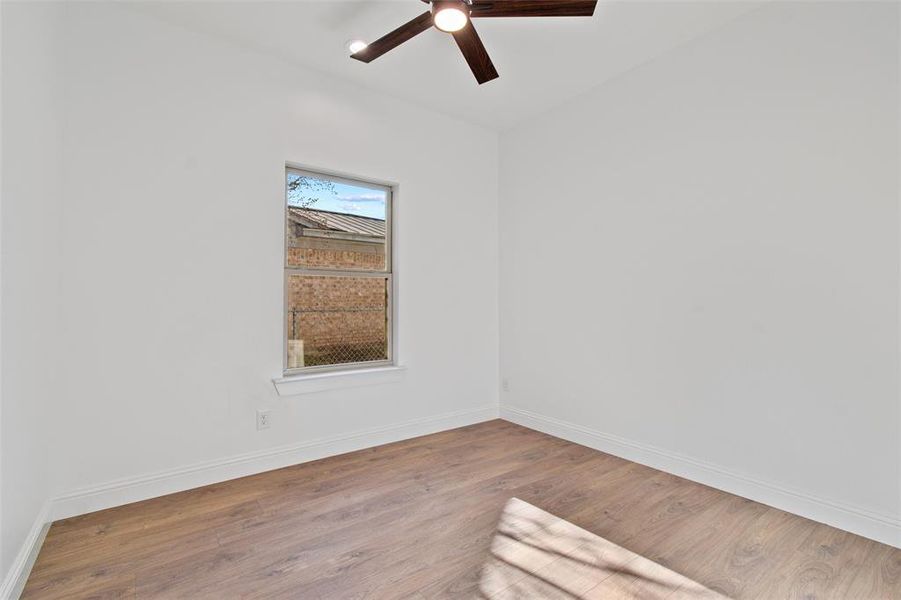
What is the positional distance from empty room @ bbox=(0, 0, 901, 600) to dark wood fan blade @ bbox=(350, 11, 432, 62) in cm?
3

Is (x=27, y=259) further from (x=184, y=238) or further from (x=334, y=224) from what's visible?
Answer: (x=334, y=224)

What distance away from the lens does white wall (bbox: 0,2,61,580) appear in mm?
1562

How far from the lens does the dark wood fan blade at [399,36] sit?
6.83ft

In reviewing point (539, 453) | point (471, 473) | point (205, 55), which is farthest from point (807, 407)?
point (205, 55)

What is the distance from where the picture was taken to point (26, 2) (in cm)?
174

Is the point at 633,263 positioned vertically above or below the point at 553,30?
below

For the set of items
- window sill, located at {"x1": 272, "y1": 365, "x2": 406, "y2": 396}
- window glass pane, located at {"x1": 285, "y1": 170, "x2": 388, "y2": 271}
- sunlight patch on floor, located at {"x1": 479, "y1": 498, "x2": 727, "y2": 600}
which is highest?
window glass pane, located at {"x1": 285, "y1": 170, "x2": 388, "y2": 271}

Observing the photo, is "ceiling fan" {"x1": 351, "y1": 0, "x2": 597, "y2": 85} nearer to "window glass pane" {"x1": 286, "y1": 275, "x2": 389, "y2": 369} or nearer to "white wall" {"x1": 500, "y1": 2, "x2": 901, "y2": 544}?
"white wall" {"x1": 500, "y1": 2, "x2": 901, "y2": 544}

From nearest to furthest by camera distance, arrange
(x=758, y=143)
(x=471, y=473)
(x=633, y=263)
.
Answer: (x=758, y=143) → (x=471, y=473) → (x=633, y=263)

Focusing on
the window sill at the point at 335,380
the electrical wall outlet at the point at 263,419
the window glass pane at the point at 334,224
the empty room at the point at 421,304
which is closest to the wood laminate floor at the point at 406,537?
the empty room at the point at 421,304

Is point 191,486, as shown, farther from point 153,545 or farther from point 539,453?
point 539,453

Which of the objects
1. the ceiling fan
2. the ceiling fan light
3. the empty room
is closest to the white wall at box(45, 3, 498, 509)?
the empty room

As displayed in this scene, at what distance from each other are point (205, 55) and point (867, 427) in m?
4.16

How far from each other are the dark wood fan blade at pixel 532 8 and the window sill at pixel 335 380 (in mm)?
2374
